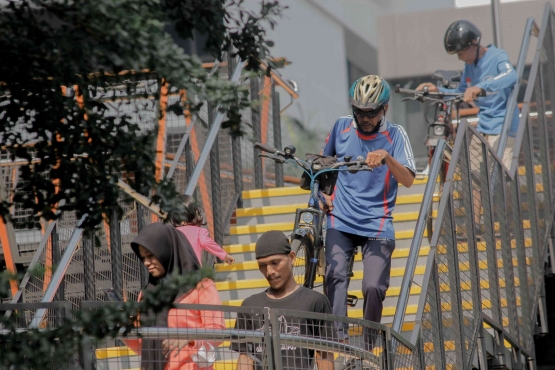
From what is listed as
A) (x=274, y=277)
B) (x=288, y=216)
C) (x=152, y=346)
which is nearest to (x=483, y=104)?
(x=288, y=216)

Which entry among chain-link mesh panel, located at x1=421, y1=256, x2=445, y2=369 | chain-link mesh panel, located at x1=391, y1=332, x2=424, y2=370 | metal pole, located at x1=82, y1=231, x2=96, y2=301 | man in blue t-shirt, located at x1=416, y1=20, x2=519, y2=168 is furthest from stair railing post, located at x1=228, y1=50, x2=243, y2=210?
chain-link mesh panel, located at x1=391, y1=332, x2=424, y2=370

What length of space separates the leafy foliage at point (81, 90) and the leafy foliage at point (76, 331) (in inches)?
12.1

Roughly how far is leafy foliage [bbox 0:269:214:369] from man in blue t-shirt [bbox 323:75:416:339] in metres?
3.45

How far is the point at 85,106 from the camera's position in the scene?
13.4ft

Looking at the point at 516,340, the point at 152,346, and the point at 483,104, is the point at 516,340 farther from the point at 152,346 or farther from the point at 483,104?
the point at 152,346

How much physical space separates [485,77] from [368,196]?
3.68 m

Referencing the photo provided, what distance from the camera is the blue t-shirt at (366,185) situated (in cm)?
768

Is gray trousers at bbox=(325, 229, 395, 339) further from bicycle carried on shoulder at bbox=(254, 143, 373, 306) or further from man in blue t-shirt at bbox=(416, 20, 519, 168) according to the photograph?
man in blue t-shirt at bbox=(416, 20, 519, 168)

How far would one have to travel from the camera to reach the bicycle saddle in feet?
39.2

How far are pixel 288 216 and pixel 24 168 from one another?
6.96m

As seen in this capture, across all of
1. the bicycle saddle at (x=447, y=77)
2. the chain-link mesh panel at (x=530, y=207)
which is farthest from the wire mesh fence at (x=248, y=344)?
the bicycle saddle at (x=447, y=77)

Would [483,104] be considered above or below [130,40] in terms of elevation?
above

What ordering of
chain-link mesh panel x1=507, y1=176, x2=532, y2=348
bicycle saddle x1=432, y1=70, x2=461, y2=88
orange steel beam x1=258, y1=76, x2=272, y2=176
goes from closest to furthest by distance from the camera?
chain-link mesh panel x1=507, y1=176, x2=532, y2=348 → bicycle saddle x1=432, y1=70, x2=461, y2=88 → orange steel beam x1=258, y1=76, x2=272, y2=176

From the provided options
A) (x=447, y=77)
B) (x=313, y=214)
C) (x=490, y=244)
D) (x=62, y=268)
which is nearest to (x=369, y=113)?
(x=313, y=214)
